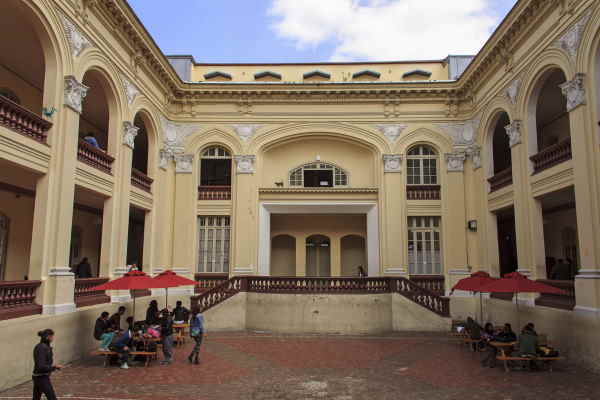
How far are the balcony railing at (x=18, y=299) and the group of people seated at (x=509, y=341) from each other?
1059cm

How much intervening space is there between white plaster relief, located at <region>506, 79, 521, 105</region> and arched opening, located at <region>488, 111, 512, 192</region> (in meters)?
1.13

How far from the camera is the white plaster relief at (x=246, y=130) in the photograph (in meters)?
19.8

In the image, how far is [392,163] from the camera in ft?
63.8

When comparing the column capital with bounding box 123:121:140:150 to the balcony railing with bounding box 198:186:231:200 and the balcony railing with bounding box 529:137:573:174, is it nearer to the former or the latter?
the balcony railing with bounding box 198:186:231:200

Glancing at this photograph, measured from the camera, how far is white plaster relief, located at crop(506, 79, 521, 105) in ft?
49.2

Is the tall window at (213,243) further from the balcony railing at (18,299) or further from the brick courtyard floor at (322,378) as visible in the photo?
the balcony railing at (18,299)

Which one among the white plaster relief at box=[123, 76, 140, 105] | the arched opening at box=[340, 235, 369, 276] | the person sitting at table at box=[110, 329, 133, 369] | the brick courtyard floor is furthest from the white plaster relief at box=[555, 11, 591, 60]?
the person sitting at table at box=[110, 329, 133, 369]

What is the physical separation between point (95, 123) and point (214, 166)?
5.13 m

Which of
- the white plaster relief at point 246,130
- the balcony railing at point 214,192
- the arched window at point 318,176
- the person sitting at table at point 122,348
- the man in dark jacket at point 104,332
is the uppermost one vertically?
the white plaster relief at point 246,130

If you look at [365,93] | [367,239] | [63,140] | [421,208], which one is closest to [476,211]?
[421,208]

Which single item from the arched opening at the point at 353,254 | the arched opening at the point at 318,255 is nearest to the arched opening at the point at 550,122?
the arched opening at the point at 353,254

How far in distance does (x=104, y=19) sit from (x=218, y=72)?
8.12 metres

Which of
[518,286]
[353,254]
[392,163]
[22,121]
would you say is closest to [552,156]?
[518,286]

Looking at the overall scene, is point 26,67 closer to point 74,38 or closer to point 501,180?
point 74,38
